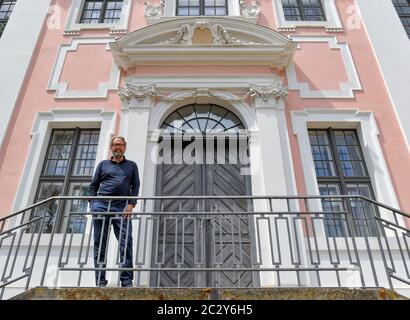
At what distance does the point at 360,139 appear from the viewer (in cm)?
767

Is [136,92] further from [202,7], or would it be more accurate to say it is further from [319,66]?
[319,66]

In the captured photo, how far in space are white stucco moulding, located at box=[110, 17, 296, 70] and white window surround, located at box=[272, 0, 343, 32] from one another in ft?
3.63

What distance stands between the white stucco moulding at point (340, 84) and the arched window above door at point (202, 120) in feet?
5.27

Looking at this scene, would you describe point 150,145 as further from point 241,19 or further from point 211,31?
point 241,19

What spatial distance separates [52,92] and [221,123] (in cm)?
390

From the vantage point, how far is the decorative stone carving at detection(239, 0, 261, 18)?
9.25 metres

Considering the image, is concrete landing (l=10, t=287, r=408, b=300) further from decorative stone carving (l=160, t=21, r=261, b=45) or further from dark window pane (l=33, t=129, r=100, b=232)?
decorative stone carving (l=160, t=21, r=261, b=45)

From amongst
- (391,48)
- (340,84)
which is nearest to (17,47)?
(340,84)

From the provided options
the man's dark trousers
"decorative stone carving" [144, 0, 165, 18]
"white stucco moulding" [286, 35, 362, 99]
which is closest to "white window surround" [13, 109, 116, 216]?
the man's dark trousers

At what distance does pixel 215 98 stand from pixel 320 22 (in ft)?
12.3

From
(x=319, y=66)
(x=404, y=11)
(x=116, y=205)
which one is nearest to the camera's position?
(x=116, y=205)

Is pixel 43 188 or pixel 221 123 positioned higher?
pixel 221 123

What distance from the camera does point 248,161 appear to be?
745cm
